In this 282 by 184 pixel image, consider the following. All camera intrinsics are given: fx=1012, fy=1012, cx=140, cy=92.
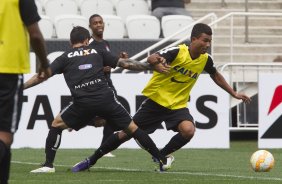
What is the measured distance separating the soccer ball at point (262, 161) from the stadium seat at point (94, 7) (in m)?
10.0

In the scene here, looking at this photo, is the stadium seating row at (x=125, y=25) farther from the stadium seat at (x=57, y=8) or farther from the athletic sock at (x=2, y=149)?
the athletic sock at (x=2, y=149)

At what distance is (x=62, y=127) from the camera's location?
11.8 metres

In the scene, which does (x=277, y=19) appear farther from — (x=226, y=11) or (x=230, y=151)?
(x=230, y=151)

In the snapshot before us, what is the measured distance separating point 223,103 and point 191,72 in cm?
577

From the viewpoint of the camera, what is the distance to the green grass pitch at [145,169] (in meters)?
10.5

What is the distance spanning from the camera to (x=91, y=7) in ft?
70.5

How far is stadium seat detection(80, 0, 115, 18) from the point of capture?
845 inches

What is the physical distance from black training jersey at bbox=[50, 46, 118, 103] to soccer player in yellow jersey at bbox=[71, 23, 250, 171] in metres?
0.64

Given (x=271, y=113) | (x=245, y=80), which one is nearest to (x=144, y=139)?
(x=271, y=113)

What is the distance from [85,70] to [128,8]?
1051 centimetres

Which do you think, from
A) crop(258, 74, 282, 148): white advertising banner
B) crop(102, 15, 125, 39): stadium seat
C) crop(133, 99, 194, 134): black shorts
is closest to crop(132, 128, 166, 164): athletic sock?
crop(133, 99, 194, 134): black shorts

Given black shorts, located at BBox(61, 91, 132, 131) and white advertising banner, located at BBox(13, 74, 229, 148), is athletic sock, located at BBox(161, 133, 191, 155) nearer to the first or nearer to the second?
black shorts, located at BBox(61, 91, 132, 131)

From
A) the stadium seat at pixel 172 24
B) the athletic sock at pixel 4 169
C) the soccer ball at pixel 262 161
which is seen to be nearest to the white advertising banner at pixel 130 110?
the stadium seat at pixel 172 24

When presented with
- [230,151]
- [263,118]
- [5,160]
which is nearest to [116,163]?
[230,151]
